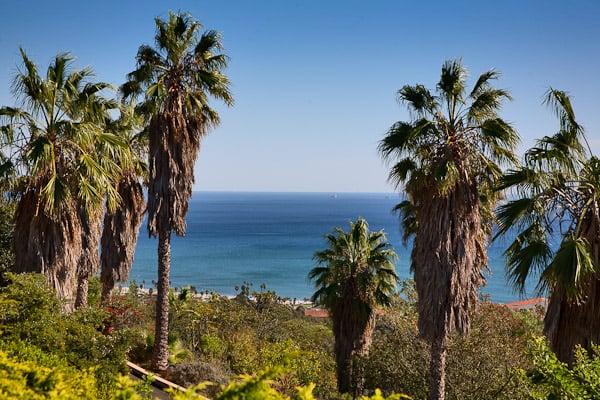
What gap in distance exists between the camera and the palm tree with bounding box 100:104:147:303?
1830 cm

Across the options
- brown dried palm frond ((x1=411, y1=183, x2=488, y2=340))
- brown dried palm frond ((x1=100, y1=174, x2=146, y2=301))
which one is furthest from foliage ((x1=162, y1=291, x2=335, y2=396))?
brown dried palm frond ((x1=411, y1=183, x2=488, y2=340))

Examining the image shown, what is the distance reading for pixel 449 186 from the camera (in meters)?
11.2

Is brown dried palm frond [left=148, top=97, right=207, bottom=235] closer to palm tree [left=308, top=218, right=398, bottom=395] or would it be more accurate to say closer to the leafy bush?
palm tree [left=308, top=218, right=398, bottom=395]

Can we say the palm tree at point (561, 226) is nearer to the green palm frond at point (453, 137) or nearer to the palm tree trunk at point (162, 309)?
the green palm frond at point (453, 137)

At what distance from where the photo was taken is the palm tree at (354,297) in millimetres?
16828

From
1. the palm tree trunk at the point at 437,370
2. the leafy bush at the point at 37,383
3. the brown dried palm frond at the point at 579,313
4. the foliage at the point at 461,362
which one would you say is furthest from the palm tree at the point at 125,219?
the brown dried palm frond at the point at 579,313

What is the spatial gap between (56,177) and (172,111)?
453cm

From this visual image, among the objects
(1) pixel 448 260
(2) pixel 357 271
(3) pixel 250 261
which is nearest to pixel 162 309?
Answer: (2) pixel 357 271

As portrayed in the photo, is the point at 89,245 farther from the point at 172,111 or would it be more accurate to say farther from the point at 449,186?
the point at 449,186

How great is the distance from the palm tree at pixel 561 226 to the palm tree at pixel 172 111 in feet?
31.1

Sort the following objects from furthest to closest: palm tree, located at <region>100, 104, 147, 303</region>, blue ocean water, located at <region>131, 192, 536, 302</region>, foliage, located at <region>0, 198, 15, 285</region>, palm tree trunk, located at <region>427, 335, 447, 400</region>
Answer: blue ocean water, located at <region>131, 192, 536, 302</region>
palm tree, located at <region>100, 104, 147, 303</region>
foliage, located at <region>0, 198, 15, 285</region>
palm tree trunk, located at <region>427, 335, 447, 400</region>

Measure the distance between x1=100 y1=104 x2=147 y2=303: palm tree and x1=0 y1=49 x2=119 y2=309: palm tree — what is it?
601 cm

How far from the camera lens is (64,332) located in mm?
8984

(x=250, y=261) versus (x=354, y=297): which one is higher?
(x=354, y=297)
